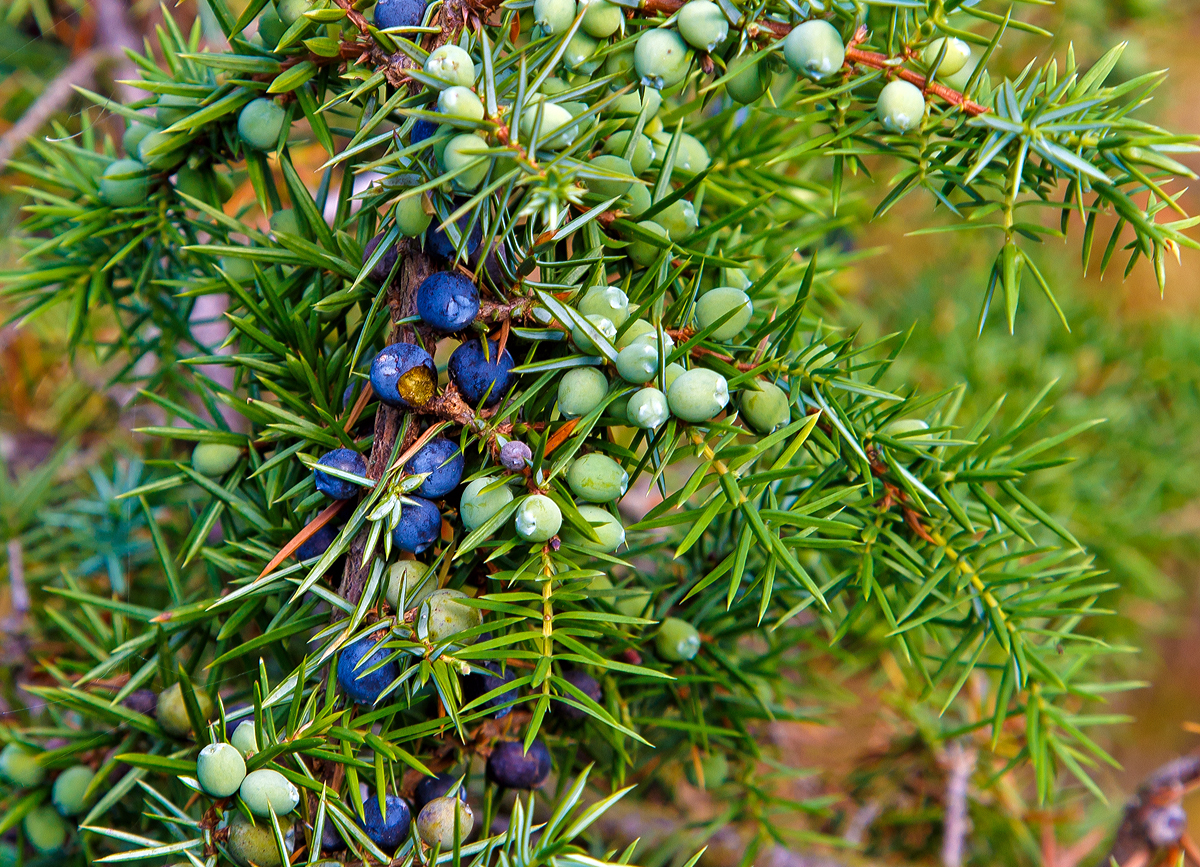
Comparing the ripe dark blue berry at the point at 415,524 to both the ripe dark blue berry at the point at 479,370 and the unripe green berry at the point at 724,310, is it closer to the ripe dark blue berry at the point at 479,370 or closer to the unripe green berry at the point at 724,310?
the ripe dark blue berry at the point at 479,370

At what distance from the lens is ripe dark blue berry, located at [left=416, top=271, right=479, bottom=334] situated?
38 cm

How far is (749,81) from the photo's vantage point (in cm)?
42

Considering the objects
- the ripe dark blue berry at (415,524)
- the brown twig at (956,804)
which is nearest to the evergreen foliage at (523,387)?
the ripe dark blue berry at (415,524)

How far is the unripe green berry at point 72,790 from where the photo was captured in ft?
1.87

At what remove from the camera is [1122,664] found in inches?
45.3

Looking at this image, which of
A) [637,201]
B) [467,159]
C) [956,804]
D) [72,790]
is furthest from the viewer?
[956,804]

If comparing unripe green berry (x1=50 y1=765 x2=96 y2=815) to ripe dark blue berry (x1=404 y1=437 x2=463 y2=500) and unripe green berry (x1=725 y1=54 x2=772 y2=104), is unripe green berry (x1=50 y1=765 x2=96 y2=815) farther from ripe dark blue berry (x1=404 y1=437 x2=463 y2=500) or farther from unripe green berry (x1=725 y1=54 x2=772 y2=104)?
unripe green berry (x1=725 y1=54 x2=772 y2=104)

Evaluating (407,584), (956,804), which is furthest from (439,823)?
(956,804)

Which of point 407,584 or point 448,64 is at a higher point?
point 448,64

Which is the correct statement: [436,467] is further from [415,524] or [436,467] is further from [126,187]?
[126,187]

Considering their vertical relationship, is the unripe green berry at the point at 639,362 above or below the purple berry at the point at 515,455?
above

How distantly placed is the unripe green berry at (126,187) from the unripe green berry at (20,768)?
0.41 m

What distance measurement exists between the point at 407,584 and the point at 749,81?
32cm

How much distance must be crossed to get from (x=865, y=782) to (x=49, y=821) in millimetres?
799
